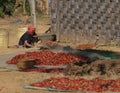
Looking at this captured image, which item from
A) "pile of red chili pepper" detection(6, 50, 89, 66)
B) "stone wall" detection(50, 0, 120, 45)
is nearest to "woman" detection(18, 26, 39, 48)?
"stone wall" detection(50, 0, 120, 45)

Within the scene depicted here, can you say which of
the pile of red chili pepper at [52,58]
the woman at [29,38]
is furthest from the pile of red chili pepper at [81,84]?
the woman at [29,38]

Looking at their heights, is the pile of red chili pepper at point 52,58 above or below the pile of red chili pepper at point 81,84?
below

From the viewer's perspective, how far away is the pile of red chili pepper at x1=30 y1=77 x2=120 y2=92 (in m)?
9.46

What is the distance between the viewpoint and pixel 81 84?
32.4 ft

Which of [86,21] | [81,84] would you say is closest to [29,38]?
[86,21]

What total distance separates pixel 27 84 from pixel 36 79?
696mm

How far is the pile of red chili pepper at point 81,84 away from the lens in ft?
31.0

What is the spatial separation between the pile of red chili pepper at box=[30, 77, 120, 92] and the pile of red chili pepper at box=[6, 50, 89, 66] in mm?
2833

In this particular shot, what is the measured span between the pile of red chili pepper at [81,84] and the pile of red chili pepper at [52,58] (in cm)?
283

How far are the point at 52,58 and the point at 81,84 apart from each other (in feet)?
12.8

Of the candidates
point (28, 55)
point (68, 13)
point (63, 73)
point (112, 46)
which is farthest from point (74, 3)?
point (63, 73)

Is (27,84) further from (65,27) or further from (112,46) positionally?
(65,27)

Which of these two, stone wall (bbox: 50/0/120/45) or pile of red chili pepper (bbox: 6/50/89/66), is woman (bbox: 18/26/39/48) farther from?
pile of red chili pepper (bbox: 6/50/89/66)

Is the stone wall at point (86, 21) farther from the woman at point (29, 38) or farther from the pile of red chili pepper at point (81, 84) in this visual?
the pile of red chili pepper at point (81, 84)
